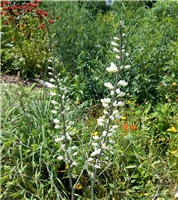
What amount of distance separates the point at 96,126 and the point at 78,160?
323mm

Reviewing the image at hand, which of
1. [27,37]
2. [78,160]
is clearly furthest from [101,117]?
[27,37]

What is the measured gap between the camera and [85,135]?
2.85m

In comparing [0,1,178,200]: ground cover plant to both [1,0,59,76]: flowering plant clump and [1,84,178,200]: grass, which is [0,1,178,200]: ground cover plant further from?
[1,0,59,76]: flowering plant clump

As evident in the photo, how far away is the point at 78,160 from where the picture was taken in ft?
8.26

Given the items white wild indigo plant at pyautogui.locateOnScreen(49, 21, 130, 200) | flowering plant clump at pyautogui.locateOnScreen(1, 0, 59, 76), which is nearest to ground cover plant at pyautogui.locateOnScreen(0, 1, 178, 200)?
white wild indigo plant at pyautogui.locateOnScreen(49, 21, 130, 200)

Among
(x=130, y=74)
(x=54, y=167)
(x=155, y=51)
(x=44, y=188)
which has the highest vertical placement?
(x=155, y=51)

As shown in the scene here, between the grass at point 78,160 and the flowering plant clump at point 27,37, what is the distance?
2.55m

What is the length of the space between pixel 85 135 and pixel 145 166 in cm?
59

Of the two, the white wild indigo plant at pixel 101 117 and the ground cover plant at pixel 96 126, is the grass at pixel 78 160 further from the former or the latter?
the white wild indigo plant at pixel 101 117

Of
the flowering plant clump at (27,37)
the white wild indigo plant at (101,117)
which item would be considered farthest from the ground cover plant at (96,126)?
the flowering plant clump at (27,37)

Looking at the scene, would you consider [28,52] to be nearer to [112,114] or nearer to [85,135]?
[85,135]

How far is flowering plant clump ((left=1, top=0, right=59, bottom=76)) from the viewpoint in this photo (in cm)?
571

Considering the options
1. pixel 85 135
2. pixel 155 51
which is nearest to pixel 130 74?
pixel 155 51

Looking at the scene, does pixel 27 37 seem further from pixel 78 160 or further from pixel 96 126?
pixel 78 160
